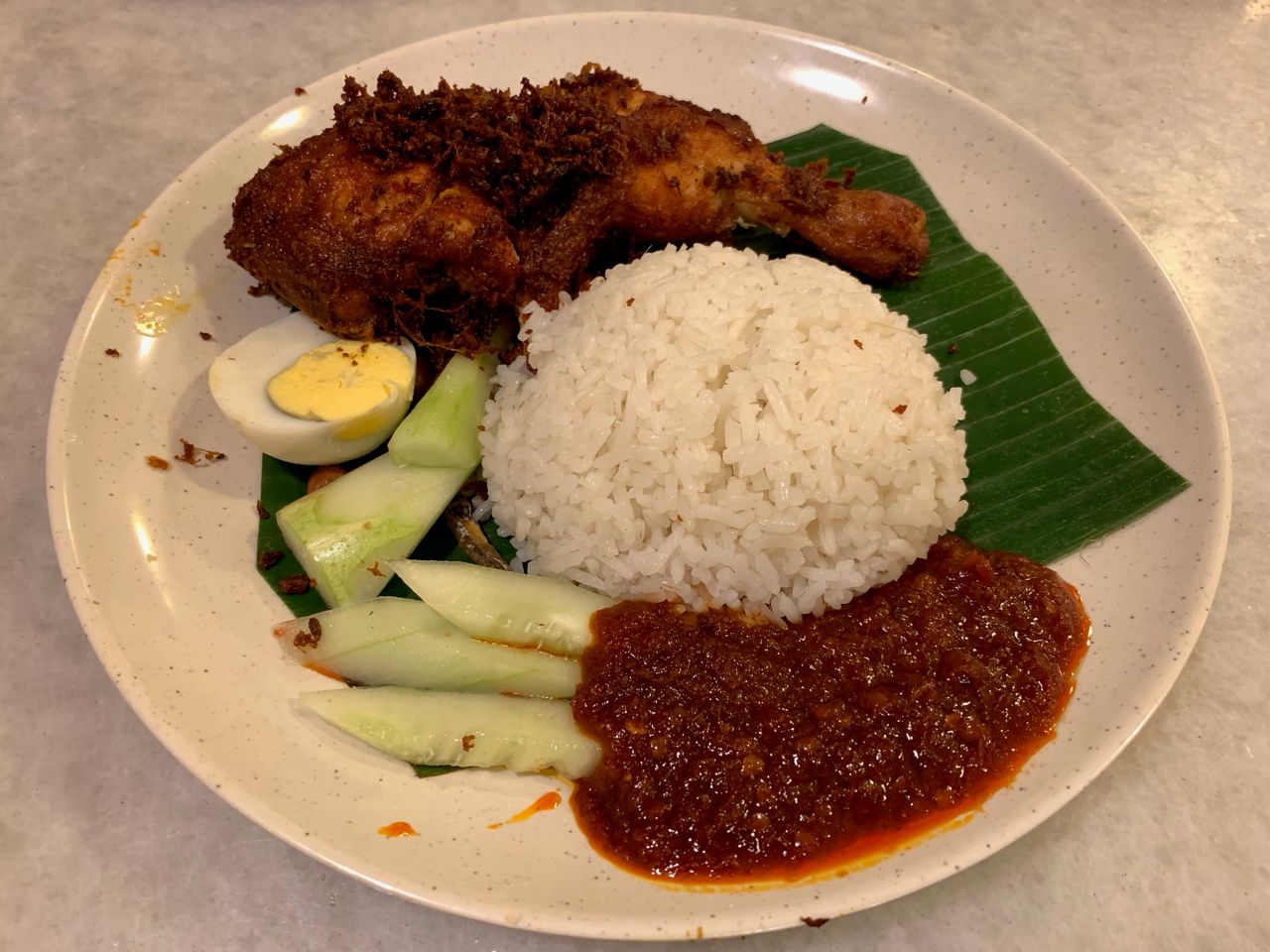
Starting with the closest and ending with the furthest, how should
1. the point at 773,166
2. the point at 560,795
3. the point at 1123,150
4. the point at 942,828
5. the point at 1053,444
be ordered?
the point at 942,828
the point at 560,795
the point at 1053,444
the point at 773,166
the point at 1123,150

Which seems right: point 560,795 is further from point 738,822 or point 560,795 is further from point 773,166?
point 773,166

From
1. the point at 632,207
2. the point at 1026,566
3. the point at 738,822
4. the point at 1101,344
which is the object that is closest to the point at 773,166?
the point at 632,207

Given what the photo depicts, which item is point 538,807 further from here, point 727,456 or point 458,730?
point 727,456

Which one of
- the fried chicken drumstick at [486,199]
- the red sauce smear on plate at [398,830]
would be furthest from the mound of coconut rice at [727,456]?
the red sauce smear on plate at [398,830]

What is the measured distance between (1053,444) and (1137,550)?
43 centimetres

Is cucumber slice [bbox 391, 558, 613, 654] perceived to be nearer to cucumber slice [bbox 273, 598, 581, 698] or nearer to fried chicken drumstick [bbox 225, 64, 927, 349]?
cucumber slice [bbox 273, 598, 581, 698]

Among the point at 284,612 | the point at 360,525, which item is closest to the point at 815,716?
the point at 360,525

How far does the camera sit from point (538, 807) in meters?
2.23

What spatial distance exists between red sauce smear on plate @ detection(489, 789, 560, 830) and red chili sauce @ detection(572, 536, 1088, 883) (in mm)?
63

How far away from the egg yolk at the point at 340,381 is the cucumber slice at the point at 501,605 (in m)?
0.52

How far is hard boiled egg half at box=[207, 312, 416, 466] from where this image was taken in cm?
267

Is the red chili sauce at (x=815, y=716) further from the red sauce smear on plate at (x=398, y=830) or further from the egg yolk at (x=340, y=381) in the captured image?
the egg yolk at (x=340, y=381)

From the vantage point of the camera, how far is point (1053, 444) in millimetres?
2869

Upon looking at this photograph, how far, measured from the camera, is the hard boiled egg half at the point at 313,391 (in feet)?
8.77
